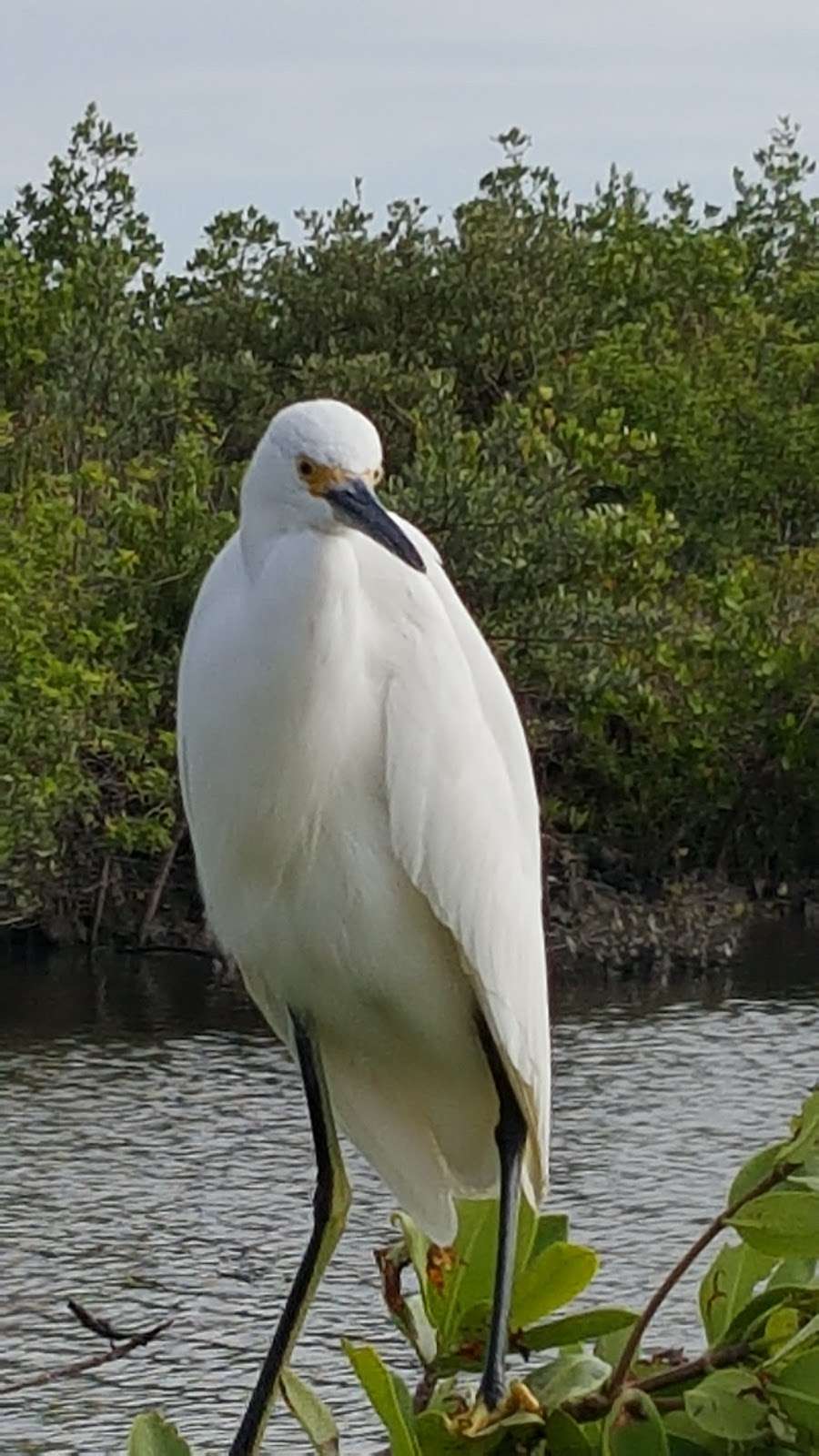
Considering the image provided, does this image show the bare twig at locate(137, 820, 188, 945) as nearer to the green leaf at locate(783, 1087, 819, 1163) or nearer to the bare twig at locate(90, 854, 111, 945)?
the bare twig at locate(90, 854, 111, 945)

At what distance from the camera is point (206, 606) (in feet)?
12.0

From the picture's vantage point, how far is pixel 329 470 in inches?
127

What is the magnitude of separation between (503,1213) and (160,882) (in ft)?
78.8

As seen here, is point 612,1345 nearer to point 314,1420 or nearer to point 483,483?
point 314,1420

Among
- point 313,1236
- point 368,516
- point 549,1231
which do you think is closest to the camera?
point 549,1231

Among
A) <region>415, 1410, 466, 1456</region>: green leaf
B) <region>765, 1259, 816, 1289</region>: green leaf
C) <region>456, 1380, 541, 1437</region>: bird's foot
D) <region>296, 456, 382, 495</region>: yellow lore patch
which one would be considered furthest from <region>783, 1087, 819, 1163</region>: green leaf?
<region>296, 456, 382, 495</region>: yellow lore patch

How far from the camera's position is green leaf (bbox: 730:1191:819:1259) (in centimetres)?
249

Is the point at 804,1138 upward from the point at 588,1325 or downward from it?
upward

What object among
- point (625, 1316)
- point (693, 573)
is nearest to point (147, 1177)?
point (693, 573)

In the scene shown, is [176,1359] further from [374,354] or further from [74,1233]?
[374,354]

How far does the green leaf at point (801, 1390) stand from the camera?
8.02ft

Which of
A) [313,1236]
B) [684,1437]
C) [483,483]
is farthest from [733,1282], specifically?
[483,483]

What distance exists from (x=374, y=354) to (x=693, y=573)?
207 inches

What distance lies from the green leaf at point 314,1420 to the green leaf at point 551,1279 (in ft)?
0.89
